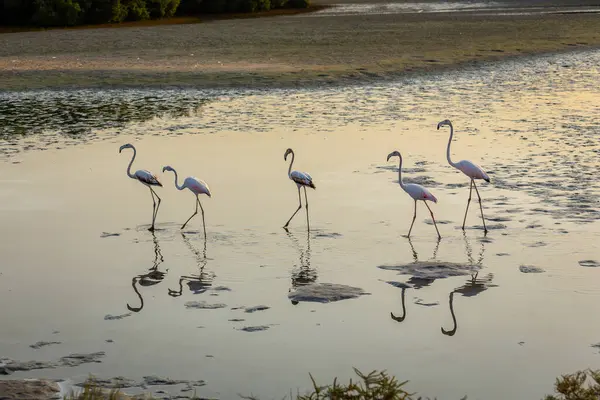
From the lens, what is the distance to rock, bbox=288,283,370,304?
8719 mm

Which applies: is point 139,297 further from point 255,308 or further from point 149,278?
point 255,308

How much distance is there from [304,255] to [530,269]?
2.22m

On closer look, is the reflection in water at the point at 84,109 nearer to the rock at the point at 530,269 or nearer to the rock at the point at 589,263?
the rock at the point at 530,269

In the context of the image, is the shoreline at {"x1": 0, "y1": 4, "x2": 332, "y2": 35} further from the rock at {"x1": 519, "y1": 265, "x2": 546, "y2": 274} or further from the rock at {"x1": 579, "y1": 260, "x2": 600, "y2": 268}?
the rock at {"x1": 579, "y1": 260, "x2": 600, "y2": 268}

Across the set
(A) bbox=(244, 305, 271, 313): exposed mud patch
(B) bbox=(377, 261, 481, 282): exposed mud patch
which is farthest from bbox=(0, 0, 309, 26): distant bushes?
(A) bbox=(244, 305, 271, 313): exposed mud patch

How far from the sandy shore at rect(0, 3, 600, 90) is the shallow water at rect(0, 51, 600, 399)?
22.4 feet

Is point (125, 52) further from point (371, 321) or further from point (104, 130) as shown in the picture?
point (371, 321)

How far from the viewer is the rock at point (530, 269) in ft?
30.7

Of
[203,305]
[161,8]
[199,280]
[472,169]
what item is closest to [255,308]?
[203,305]

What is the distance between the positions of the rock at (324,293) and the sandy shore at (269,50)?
1607cm

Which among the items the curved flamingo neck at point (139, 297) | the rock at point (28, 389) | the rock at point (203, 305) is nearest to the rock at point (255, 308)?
the rock at point (203, 305)

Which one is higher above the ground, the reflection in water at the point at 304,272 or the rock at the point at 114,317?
the rock at the point at 114,317

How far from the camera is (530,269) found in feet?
31.0

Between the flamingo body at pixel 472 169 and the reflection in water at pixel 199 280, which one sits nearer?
the reflection in water at pixel 199 280
